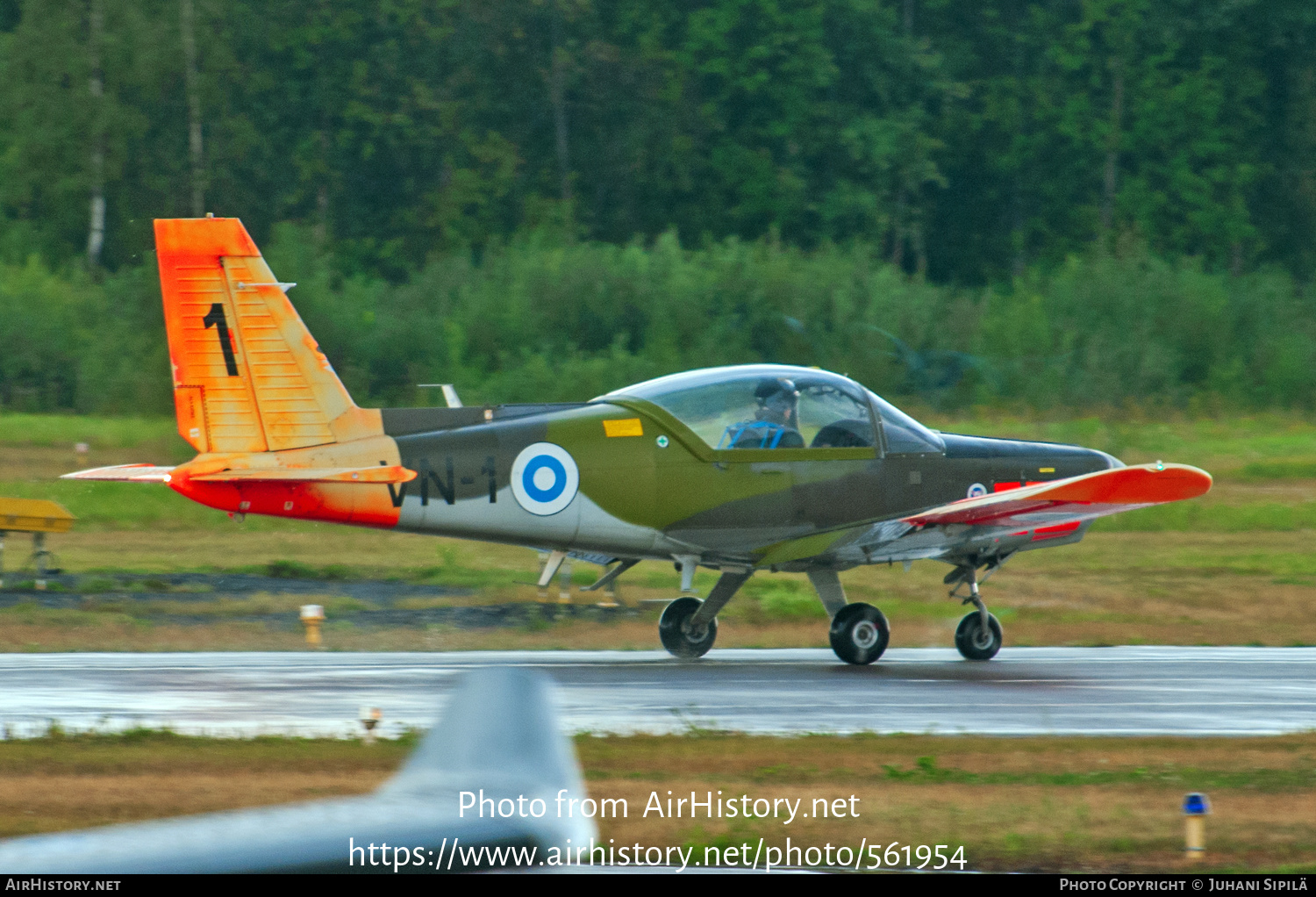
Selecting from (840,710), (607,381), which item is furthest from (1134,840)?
(607,381)

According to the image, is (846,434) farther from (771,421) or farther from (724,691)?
(724,691)

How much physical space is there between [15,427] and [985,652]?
897 inches

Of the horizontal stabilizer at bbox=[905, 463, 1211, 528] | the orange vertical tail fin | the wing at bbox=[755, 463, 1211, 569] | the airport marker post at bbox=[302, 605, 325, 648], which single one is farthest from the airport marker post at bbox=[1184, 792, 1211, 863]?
the airport marker post at bbox=[302, 605, 325, 648]

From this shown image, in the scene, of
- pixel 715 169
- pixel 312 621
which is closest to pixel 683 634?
pixel 312 621

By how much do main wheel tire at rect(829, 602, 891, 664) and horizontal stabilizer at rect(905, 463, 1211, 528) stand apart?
920 millimetres

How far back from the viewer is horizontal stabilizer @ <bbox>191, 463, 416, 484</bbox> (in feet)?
41.8

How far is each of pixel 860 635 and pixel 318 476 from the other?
4.86m

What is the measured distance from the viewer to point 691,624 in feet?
46.8

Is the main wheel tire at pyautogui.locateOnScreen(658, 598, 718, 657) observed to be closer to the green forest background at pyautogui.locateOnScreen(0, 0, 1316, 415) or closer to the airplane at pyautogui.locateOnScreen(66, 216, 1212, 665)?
the airplane at pyautogui.locateOnScreen(66, 216, 1212, 665)

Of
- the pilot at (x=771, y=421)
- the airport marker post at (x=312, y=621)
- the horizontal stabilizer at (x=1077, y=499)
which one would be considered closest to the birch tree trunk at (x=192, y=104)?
the airport marker post at (x=312, y=621)

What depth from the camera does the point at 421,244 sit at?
4700 cm

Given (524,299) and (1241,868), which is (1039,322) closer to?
(524,299)

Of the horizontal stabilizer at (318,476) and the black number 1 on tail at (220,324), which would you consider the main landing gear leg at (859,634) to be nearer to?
the horizontal stabilizer at (318,476)

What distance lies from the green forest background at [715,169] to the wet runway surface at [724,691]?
802 inches
